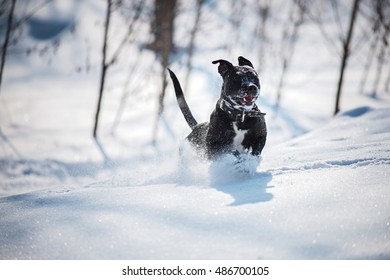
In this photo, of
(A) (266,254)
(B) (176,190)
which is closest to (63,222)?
(B) (176,190)

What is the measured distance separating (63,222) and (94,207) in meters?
0.25

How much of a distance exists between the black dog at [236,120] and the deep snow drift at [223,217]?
0.84ft

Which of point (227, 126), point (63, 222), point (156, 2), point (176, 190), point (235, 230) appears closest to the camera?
point (235, 230)

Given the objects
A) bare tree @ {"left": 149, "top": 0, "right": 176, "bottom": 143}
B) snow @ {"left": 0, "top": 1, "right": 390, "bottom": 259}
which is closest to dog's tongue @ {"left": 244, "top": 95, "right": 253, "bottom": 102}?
snow @ {"left": 0, "top": 1, "right": 390, "bottom": 259}

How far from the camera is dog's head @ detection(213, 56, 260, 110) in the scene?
2.85 metres

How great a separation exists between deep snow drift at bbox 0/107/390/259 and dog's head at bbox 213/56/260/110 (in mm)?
625

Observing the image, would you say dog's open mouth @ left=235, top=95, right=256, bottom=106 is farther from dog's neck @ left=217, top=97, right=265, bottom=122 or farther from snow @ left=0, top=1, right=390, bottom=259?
snow @ left=0, top=1, right=390, bottom=259

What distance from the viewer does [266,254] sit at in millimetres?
1809

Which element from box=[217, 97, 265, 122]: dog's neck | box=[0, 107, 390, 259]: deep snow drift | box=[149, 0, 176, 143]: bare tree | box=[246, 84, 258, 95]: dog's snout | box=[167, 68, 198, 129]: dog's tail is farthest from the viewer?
box=[149, 0, 176, 143]: bare tree

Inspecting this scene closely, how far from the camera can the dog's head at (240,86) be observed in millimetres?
2846

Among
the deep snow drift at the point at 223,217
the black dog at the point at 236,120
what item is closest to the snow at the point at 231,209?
the deep snow drift at the point at 223,217

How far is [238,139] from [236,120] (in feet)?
0.58

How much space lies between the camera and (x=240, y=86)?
2.89m

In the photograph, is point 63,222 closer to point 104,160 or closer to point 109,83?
point 104,160
